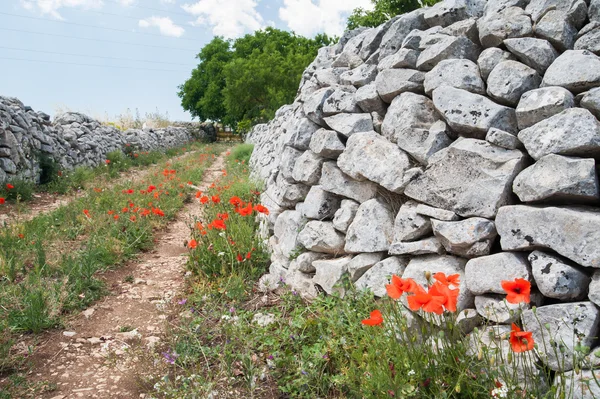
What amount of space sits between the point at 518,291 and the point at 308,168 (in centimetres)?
249

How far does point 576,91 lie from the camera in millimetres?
2594

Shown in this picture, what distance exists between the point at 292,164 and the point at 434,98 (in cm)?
174

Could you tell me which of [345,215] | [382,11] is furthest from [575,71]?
[382,11]

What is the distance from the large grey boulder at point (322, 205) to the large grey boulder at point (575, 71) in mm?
1894

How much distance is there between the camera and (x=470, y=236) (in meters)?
2.55

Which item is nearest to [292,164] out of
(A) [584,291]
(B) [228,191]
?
(B) [228,191]

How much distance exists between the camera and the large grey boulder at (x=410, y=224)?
9.46ft

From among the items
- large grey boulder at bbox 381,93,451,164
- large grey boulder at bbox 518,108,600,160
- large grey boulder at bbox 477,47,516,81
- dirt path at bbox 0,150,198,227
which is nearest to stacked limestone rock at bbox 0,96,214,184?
dirt path at bbox 0,150,198,227

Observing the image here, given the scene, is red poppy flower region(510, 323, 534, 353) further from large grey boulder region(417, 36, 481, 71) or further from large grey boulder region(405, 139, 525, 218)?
large grey boulder region(417, 36, 481, 71)

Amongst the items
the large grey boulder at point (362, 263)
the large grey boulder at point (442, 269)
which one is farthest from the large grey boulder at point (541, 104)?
the large grey boulder at point (362, 263)

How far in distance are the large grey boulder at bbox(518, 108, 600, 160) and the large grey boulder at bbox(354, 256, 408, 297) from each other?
1147mm

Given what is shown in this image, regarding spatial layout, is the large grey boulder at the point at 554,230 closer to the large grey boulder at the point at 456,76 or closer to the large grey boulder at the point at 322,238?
the large grey boulder at the point at 456,76

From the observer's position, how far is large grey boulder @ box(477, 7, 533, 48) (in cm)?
294

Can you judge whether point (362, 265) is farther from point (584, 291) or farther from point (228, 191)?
point (228, 191)
